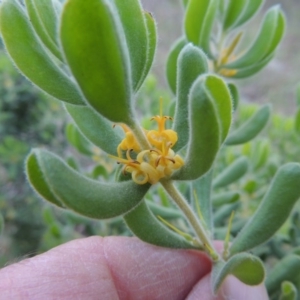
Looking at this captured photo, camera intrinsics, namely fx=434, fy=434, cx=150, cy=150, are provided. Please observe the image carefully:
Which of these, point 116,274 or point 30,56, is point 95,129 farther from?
point 116,274

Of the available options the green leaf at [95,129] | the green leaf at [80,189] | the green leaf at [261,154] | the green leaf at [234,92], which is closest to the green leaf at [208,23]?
the green leaf at [234,92]

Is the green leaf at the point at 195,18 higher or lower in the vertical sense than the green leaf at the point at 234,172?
higher

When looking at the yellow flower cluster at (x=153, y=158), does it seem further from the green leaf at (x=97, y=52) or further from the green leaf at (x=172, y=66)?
the green leaf at (x=172, y=66)

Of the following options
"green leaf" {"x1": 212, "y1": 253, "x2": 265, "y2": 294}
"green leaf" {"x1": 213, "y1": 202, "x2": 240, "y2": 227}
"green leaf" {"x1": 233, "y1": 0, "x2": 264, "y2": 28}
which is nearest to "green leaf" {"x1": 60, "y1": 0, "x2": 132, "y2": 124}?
"green leaf" {"x1": 212, "y1": 253, "x2": 265, "y2": 294}

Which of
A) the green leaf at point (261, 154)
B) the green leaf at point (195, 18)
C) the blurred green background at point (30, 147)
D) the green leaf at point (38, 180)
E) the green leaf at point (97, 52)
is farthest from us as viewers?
the blurred green background at point (30, 147)

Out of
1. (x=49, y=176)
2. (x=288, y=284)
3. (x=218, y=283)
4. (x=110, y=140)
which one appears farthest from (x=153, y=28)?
(x=288, y=284)

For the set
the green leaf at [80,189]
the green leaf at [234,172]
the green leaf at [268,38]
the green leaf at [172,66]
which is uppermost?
the green leaf at [268,38]
